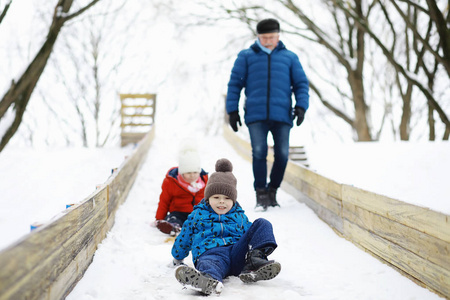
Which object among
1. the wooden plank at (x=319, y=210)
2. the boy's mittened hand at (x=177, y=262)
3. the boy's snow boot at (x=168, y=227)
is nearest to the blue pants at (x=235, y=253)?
the boy's mittened hand at (x=177, y=262)

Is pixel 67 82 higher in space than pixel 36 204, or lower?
higher

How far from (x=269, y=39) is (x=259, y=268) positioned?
2.75 m

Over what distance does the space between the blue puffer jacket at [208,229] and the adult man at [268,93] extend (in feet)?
5.98

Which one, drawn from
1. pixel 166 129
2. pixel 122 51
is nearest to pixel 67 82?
pixel 122 51

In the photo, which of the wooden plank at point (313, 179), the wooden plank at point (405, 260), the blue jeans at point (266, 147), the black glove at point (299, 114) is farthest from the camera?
the blue jeans at point (266, 147)

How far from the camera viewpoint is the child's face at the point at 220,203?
2.92 m

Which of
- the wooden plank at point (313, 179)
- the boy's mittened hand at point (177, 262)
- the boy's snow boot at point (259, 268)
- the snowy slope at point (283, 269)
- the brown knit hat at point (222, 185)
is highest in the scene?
the brown knit hat at point (222, 185)

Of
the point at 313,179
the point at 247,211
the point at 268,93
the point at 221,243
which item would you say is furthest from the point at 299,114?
the point at 221,243

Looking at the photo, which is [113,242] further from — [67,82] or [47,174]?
[67,82]

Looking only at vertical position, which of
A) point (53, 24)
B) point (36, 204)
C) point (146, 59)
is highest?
point (146, 59)

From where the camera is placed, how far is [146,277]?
9.00 ft

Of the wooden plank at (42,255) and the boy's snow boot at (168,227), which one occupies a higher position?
the wooden plank at (42,255)

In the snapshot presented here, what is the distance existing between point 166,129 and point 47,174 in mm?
21753

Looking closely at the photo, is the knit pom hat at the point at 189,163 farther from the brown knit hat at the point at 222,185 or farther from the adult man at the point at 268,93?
the brown knit hat at the point at 222,185
